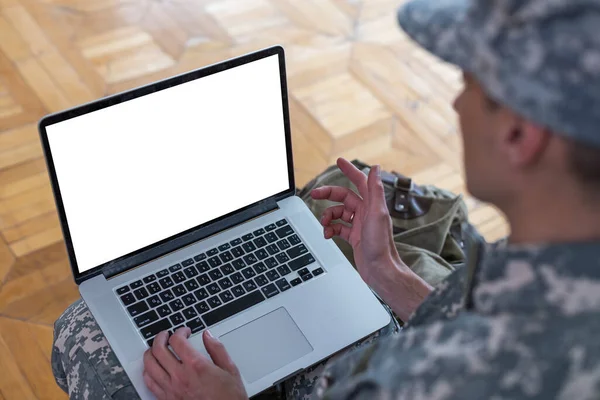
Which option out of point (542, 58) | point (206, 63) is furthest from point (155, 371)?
point (206, 63)

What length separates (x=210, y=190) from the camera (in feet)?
3.69

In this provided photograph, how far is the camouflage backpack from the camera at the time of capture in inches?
53.4

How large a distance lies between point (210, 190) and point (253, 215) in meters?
0.08

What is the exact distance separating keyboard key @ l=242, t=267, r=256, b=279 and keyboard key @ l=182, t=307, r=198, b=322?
92mm

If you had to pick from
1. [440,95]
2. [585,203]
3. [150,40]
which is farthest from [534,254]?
[150,40]

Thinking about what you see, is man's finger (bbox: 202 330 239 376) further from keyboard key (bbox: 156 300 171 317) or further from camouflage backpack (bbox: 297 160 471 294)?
camouflage backpack (bbox: 297 160 471 294)

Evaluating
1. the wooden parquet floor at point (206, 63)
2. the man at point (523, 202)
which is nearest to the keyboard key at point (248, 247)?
the man at point (523, 202)

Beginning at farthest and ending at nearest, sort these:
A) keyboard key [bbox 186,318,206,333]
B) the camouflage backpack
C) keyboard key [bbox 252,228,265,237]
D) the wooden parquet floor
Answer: the wooden parquet floor → the camouflage backpack → keyboard key [bbox 252,228,265,237] → keyboard key [bbox 186,318,206,333]

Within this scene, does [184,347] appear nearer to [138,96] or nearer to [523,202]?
[138,96]

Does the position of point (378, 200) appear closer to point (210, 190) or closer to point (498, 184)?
point (210, 190)

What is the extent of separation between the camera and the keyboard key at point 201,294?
1.07 m

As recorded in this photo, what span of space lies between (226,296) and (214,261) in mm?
59

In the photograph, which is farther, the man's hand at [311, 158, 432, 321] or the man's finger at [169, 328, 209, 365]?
the man's hand at [311, 158, 432, 321]

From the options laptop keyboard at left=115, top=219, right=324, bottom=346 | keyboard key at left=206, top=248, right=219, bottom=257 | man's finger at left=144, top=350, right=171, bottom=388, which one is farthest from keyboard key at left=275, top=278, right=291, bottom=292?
man's finger at left=144, top=350, right=171, bottom=388
